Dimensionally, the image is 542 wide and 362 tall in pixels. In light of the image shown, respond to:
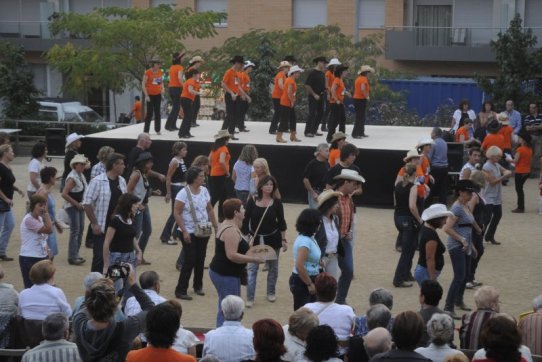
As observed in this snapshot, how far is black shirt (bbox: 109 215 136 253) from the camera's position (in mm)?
11258

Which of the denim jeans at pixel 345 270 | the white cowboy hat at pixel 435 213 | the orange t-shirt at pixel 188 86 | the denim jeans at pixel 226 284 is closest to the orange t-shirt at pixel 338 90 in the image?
the orange t-shirt at pixel 188 86

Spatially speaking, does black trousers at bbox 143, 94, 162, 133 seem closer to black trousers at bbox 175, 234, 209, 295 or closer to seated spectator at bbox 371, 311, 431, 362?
black trousers at bbox 175, 234, 209, 295

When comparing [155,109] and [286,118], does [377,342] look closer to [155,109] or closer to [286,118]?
[286,118]

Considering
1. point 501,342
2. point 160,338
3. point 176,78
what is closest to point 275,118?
point 176,78

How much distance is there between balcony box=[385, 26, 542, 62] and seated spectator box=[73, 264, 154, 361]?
2972 cm

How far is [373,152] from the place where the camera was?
19.8m

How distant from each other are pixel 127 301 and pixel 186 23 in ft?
73.0

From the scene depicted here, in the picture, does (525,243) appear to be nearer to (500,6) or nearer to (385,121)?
(385,121)

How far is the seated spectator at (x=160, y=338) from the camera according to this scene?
24.0 ft

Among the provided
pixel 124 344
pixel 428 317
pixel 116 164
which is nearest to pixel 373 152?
pixel 116 164

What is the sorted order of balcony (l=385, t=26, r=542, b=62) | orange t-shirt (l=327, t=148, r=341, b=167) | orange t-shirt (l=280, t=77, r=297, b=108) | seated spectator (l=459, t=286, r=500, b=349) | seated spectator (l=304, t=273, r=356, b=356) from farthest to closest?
balcony (l=385, t=26, r=542, b=62) < orange t-shirt (l=280, t=77, r=297, b=108) < orange t-shirt (l=327, t=148, r=341, b=167) < seated spectator (l=459, t=286, r=500, b=349) < seated spectator (l=304, t=273, r=356, b=356)

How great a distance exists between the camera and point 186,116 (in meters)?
20.7

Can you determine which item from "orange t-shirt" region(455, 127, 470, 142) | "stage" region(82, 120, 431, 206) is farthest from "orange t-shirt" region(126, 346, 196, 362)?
"orange t-shirt" region(455, 127, 470, 142)

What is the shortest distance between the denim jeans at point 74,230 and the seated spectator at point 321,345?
7.82 metres
